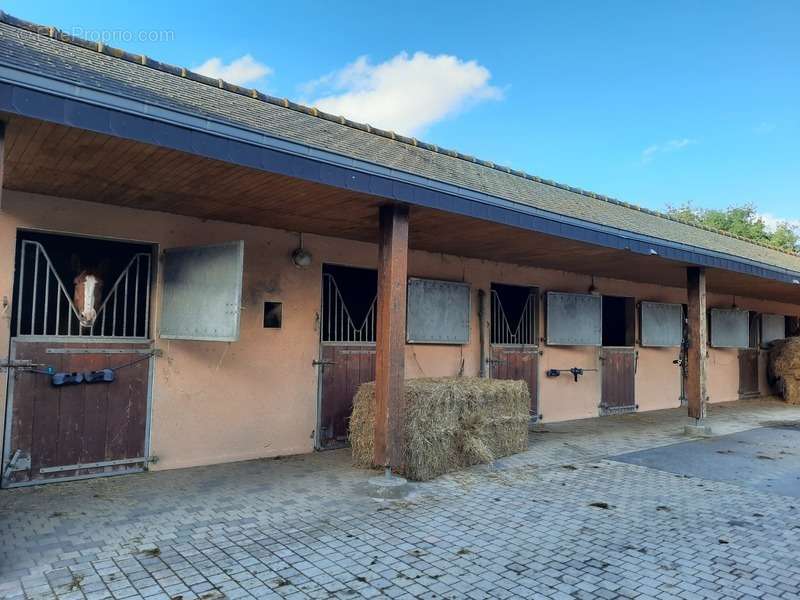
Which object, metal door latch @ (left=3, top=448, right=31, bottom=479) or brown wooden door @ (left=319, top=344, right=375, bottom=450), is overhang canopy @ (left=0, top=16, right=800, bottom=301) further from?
metal door latch @ (left=3, top=448, right=31, bottom=479)

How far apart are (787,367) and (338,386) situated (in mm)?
11025

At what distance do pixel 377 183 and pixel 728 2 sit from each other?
41.2 ft

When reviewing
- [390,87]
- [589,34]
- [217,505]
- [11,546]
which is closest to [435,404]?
[217,505]

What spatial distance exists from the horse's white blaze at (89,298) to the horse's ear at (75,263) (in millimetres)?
112

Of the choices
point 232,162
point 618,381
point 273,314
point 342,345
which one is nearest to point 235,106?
point 232,162

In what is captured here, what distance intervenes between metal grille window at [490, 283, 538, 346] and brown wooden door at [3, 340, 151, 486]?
4.60 metres

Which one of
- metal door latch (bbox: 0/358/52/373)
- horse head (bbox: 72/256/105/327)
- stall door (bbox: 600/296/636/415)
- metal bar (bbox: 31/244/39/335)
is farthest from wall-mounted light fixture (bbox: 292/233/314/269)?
stall door (bbox: 600/296/636/415)

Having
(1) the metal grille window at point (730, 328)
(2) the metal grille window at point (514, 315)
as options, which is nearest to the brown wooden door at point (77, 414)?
(2) the metal grille window at point (514, 315)

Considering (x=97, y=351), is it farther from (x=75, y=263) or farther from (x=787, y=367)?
(x=787, y=367)

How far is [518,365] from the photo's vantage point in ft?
25.6

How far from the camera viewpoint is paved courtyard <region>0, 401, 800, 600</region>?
2.73m

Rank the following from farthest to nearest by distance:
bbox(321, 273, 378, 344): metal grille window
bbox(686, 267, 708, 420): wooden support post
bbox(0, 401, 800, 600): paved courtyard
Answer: bbox(686, 267, 708, 420): wooden support post < bbox(321, 273, 378, 344): metal grille window < bbox(0, 401, 800, 600): paved courtyard

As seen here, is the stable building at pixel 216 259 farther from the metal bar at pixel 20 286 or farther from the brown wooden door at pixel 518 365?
the brown wooden door at pixel 518 365

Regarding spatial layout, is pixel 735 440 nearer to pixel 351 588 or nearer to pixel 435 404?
pixel 435 404
